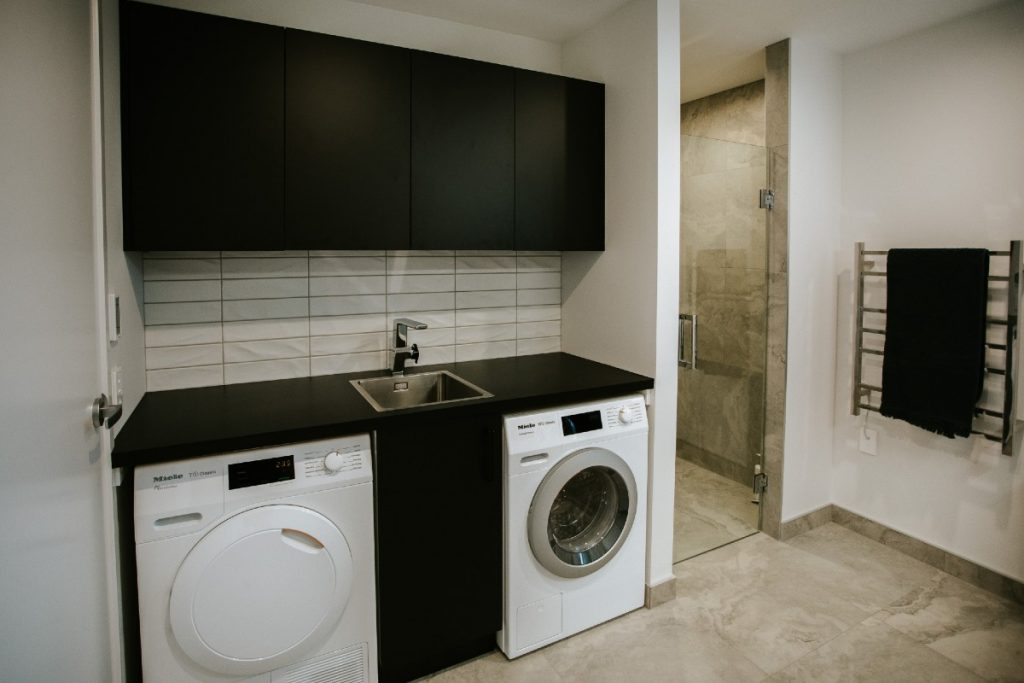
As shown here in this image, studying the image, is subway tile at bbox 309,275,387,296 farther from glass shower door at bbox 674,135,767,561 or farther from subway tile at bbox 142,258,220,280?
glass shower door at bbox 674,135,767,561

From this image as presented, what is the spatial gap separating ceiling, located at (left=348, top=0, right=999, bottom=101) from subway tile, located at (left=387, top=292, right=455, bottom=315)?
1.21 m

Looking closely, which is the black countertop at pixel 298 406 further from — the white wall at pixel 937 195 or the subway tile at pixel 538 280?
the white wall at pixel 937 195

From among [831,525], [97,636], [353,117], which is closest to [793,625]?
[831,525]

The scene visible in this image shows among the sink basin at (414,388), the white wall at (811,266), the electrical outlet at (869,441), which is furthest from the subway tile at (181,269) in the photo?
the electrical outlet at (869,441)

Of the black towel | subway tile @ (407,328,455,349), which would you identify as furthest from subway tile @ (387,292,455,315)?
the black towel

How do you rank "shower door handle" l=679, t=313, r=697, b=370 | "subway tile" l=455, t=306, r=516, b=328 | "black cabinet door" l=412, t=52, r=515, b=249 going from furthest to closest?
1. "subway tile" l=455, t=306, r=516, b=328
2. "shower door handle" l=679, t=313, r=697, b=370
3. "black cabinet door" l=412, t=52, r=515, b=249

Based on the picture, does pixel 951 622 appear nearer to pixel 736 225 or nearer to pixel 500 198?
pixel 736 225

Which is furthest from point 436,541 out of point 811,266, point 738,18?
point 738,18

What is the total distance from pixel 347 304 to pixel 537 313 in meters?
0.96

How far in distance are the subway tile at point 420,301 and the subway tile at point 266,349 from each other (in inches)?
15.9

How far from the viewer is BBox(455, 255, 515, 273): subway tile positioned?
2.77m

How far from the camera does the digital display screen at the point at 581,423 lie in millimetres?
2209

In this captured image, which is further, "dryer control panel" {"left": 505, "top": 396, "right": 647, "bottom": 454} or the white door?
"dryer control panel" {"left": 505, "top": 396, "right": 647, "bottom": 454}

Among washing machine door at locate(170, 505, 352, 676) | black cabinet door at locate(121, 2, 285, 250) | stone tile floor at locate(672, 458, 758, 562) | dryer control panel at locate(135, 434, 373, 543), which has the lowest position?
stone tile floor at locate(672, 458, 758, 562)
